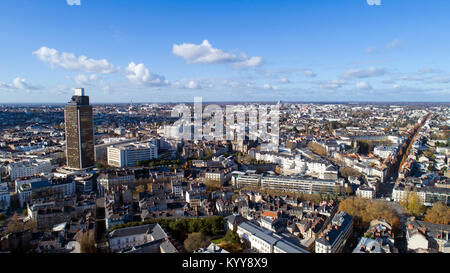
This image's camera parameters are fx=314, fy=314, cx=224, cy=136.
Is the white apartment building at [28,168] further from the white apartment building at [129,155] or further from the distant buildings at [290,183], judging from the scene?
the distant buildings at [290,183]

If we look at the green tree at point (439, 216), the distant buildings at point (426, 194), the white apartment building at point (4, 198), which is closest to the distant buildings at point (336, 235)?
the green tree at point (439, 216)

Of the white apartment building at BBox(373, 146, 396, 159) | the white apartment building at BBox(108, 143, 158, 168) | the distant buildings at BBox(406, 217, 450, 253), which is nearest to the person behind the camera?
the distant buildings at BBox(406, 217, 450, 253)

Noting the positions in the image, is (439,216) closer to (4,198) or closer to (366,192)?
(366,192)

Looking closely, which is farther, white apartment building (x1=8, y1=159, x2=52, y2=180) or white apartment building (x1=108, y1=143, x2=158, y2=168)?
white apartment building (x1=108, y1=143, x2=158, y2=168)

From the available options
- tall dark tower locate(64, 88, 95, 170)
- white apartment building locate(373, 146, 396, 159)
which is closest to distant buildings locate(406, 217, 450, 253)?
white apartment building locate(373, 146, 396, 159)

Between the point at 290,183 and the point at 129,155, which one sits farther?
the point at 129,155

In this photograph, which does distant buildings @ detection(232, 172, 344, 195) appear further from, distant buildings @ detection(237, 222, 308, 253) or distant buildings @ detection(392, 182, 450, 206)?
distant buildings @ detection(237, 222, 308, 253)

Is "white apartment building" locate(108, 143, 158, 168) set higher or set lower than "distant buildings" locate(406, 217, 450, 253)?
higher

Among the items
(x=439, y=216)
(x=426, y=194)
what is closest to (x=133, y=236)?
(x=439, y=216)
